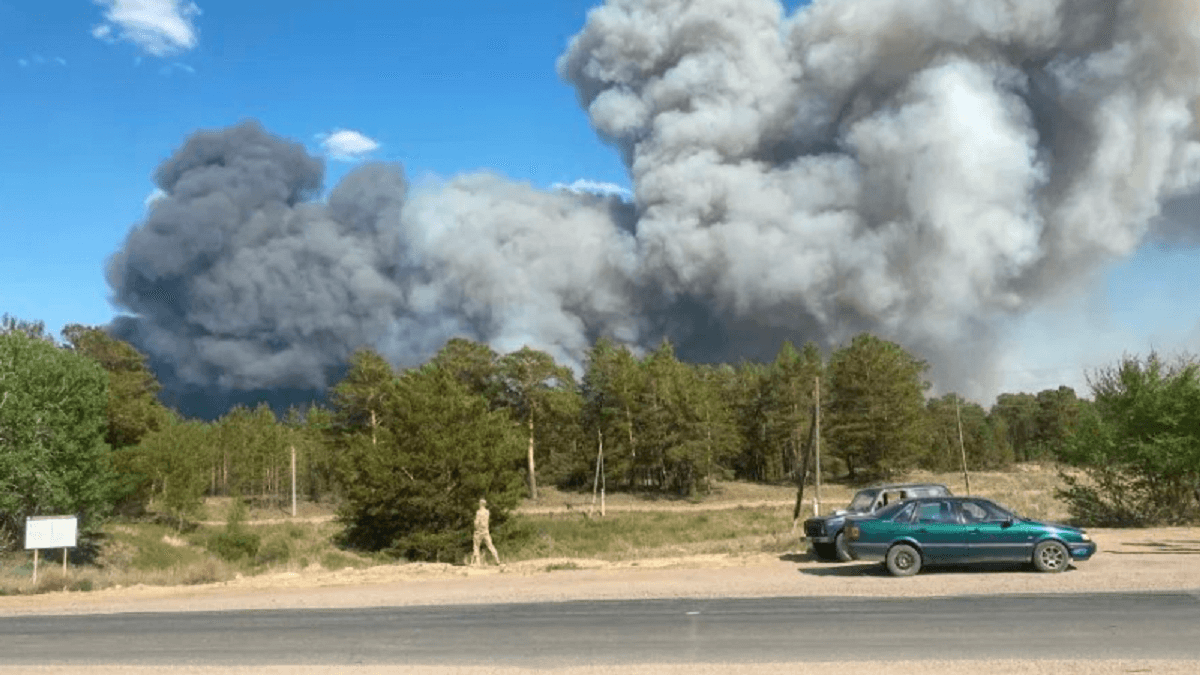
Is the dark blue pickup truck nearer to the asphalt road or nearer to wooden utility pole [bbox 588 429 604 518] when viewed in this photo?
the asphalt road

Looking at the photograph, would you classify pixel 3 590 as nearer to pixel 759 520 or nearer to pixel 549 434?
pixel 759 520

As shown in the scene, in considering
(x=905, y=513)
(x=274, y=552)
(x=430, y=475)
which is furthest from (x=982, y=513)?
(x=274, y=552)

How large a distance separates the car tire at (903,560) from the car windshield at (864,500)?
9.95ft

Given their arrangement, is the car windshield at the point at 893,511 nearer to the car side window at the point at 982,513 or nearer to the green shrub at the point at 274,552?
the car side window at the point at 982,513

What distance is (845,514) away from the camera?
828 inches

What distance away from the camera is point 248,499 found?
8219 centimetres

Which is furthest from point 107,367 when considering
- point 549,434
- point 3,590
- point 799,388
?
point 799,388

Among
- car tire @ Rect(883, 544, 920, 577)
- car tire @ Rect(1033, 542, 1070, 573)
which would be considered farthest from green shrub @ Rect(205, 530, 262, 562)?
car tire @ Rect(1033, 542, 1070, 573)

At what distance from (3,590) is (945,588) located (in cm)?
2028

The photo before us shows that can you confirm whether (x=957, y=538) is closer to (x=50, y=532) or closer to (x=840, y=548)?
(x=840, y=548)

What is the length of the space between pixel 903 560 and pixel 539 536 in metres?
34.4

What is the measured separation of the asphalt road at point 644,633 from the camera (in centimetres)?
1050

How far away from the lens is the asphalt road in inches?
413

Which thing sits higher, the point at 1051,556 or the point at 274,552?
the point at 1051,556
